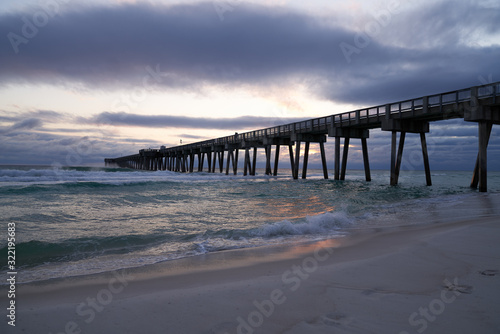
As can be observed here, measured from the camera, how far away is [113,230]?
751 centimetres

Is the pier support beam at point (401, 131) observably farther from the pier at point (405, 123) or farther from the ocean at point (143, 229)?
the ocean at point (143, 229)

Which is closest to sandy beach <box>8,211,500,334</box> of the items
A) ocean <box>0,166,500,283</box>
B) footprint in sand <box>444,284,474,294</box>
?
footprint in sand <box>444,284,474,294</box>

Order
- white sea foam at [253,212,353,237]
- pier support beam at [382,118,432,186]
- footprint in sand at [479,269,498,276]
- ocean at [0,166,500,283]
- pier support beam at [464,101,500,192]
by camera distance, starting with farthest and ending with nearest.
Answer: pier support beam at [382,118,432,186]
pier support beam at [464,101,500,192]
white sea foam at [253,212,353,237]
ocean at [0,166,500,283]
footprint in sand at [479,269,498,276]

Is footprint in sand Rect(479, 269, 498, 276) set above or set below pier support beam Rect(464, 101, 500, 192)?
below

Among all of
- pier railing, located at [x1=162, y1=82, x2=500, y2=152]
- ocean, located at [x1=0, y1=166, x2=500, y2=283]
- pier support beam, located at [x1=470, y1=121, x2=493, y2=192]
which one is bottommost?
ocean, located at [x1=0, y1=166, x2=500, y2=283]

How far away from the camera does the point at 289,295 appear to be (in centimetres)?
324

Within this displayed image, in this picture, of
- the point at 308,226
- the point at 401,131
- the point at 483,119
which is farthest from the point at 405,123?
the point at 308,226

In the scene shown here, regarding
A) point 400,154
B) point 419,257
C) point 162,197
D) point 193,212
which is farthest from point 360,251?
point 400,154

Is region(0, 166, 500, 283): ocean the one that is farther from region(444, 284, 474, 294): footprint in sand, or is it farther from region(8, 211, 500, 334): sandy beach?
region(444, 284, 474, 294): footprint in sand

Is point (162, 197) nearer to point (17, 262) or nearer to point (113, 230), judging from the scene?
point (113, 230)

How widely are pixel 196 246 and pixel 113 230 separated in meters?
2.71

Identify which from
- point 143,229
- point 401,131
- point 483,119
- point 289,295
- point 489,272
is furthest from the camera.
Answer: point 401,131

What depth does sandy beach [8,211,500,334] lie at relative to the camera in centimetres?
260

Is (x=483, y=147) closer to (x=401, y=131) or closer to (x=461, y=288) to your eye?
(x=401, y=131)
